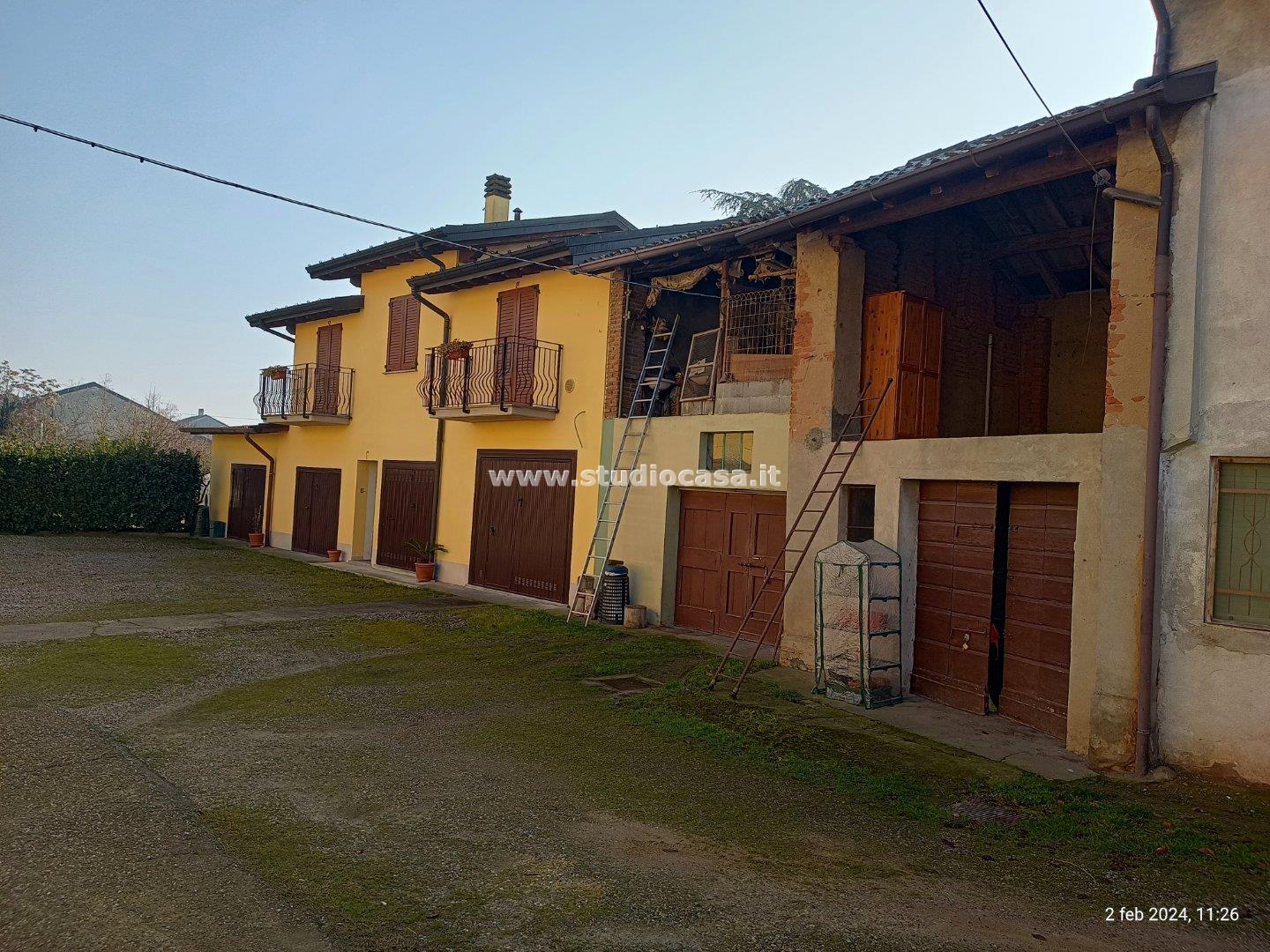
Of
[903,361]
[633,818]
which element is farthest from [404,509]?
[633,818]

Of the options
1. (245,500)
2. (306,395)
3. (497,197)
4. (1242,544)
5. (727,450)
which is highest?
(497,197)

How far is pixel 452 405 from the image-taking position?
15.3m

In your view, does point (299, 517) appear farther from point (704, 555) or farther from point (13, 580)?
point (704, 555)

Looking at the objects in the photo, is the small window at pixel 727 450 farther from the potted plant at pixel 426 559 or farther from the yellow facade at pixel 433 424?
the potted plant at pixel 426 559

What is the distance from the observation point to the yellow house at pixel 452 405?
544 inches

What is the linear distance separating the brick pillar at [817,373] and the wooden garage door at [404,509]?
9.41 meters

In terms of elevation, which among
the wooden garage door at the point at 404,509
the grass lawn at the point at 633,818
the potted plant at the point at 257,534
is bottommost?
the grass lawn at the point at 633,818

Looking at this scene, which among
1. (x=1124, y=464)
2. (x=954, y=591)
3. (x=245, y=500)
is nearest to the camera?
(x=1124, y=464)

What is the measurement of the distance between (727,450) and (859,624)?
397cm

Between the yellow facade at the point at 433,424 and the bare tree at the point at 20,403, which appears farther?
the bare tree at the point at 20,403

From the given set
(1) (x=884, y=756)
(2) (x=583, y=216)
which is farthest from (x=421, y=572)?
Answer: (1) (x=884, y=756)

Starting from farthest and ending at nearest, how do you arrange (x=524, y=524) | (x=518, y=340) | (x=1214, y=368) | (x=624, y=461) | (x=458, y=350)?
(x=458, y=350) → (x=524, y=524) → (x=518, y=340) → (x=624, y=461) → (x=1214, y=368)

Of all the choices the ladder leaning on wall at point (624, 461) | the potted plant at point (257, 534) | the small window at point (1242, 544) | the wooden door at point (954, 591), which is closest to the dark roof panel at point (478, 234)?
the ladder leaning on wall at point (624, 461)

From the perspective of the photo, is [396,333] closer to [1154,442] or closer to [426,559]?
[426,559]
